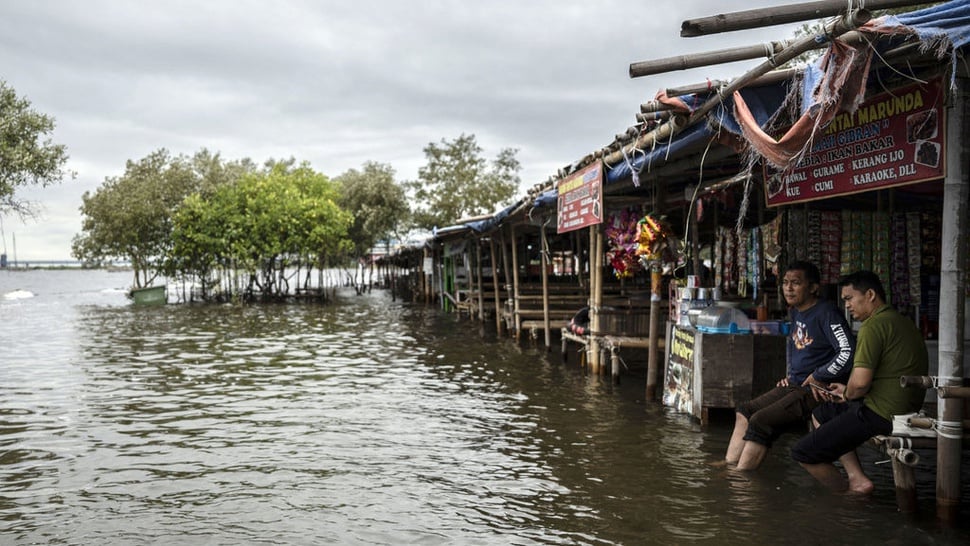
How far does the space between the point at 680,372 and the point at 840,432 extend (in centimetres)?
352

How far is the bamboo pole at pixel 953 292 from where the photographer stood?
4590 millimetres

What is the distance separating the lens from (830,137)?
5.87 meters

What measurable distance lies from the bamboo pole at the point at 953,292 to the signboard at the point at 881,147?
0.09 metres

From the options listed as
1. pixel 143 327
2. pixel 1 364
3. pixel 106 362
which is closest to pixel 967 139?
pixel 106 362

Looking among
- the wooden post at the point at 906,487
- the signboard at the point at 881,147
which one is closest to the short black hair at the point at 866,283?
the signboard at the point at 881,147

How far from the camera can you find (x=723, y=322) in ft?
25.4

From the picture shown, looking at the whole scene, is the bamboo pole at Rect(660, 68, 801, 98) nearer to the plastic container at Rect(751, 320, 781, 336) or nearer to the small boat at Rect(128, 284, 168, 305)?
the plastic container at Rect(751, 320, 781, 336)

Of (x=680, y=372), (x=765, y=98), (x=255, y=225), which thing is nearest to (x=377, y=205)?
(x=255, y=225)

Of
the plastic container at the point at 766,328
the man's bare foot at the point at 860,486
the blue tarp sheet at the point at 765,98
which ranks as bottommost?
the man's bare foot at the point at 860,486

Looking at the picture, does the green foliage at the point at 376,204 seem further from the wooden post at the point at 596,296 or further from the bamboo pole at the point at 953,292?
the bamboo pole at the point at 953,292

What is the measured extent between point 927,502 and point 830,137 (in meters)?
2.81

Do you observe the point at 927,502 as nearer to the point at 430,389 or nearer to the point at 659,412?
the point at 659,412

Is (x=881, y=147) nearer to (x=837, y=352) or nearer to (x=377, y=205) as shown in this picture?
(x=837, y=352)

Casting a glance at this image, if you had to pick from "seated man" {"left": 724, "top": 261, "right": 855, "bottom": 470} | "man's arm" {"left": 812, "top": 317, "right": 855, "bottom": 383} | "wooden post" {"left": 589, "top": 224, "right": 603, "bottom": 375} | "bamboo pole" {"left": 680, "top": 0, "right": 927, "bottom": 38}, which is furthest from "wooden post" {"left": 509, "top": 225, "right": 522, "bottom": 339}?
"bamboo pole" {"left": 680, "top": 0, "right": 927, "bottom": 38}
